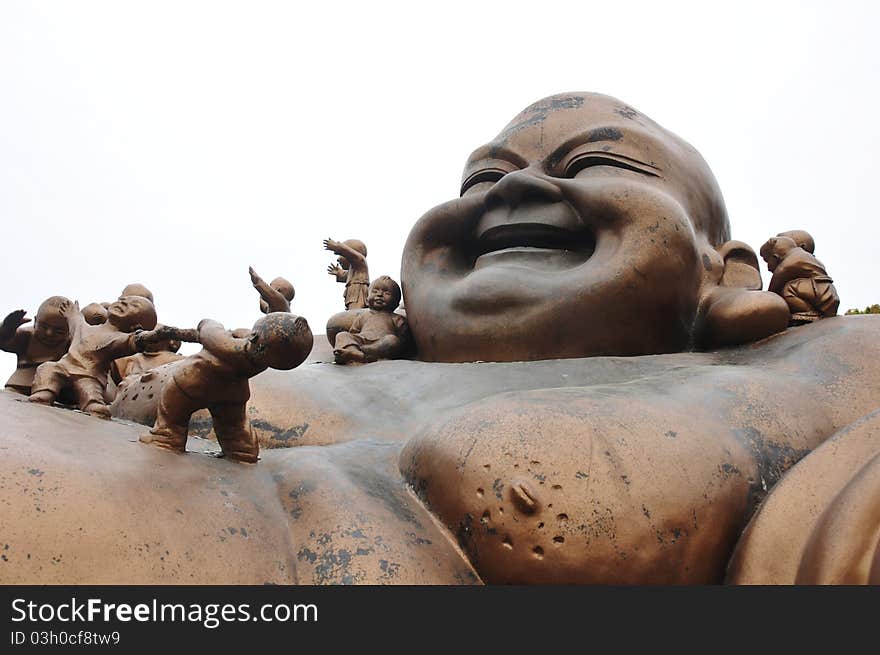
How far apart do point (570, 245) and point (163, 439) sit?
243cm

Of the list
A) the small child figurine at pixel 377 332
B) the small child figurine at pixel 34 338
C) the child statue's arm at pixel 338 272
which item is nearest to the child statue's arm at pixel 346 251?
the child statue's arm at pixel 338 272

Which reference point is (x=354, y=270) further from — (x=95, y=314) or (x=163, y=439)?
(x=163, y=439)

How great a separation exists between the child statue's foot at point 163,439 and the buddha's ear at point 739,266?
3020 mm

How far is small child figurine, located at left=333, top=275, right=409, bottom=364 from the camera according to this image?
15.4 feet

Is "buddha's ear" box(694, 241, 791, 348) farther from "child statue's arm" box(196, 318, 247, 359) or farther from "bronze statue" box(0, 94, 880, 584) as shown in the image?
"child statue's arm" box(196, 318, 247, 359)

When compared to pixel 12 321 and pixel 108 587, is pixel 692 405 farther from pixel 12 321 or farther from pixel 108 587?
pixel 12 321

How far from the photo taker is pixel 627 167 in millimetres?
4684

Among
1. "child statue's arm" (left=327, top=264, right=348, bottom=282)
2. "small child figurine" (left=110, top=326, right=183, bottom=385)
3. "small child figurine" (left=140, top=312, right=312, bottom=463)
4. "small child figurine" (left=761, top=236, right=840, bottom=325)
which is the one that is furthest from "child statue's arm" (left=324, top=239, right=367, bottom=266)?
"small child figurine" (left=140, top=312, right=312, bottom=463)

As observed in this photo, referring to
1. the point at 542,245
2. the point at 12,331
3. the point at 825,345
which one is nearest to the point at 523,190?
the point at 542,245

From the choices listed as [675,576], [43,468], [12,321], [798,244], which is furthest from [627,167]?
[43,468]

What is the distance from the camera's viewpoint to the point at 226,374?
273cm

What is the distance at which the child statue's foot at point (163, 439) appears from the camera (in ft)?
9.10

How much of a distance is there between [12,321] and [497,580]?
8.05 feet

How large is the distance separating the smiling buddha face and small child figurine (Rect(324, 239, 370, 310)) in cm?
96
